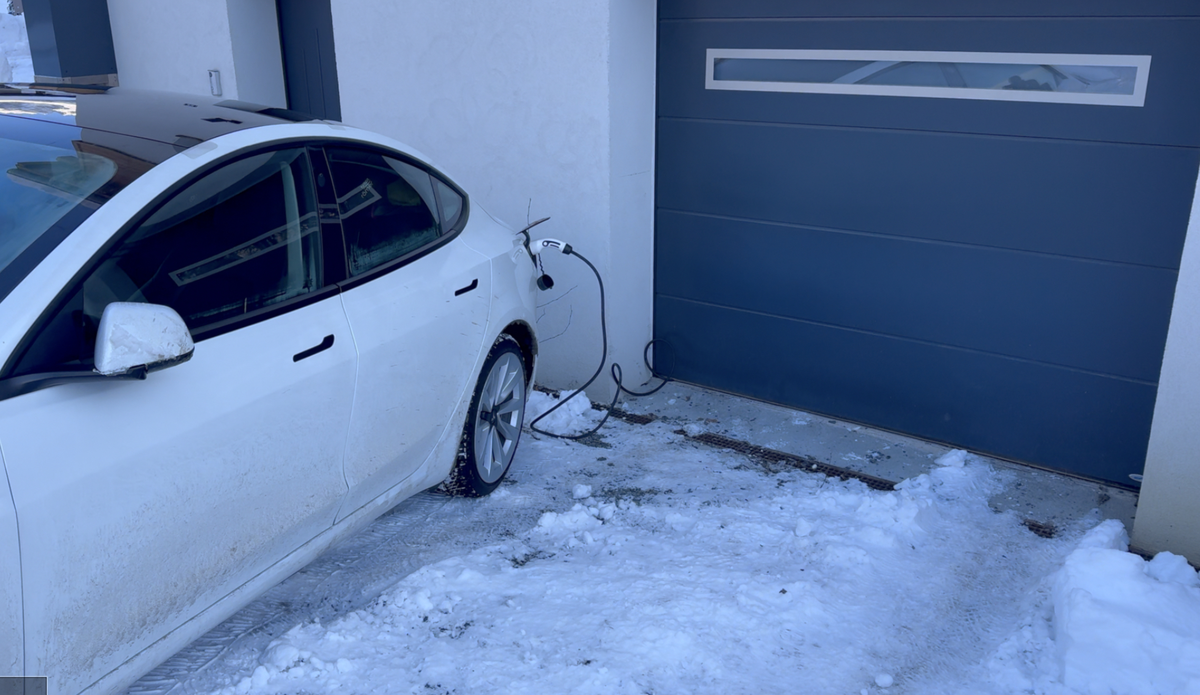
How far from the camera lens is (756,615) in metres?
3.62

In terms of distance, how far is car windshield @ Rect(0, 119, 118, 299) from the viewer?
253 centimetres

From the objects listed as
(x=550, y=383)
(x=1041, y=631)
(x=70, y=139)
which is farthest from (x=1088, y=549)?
(x=70, y=139)

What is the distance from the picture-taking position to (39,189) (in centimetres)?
275

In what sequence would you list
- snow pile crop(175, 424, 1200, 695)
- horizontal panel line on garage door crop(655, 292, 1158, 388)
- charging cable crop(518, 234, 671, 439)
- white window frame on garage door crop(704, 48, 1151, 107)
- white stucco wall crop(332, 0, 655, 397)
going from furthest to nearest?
white stucco wall crop(332, 0, 655, 397) → charging cable crop(518, 234, 671, 439) → horizontal panel line on garage door crop(655, 292, 1158, 388) → white window frame on garage door crop(704, 48, 1151, 107) → snow pile crop(175, 424, 1200, 695)

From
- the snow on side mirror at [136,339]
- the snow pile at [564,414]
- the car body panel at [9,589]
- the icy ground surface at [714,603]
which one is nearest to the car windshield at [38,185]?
the snow on side mirror at [136,339]

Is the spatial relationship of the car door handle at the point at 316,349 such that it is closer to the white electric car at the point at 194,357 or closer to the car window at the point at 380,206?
the white electric car at the point at 194,357

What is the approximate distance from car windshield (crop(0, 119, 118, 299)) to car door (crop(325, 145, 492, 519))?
90 centimetres

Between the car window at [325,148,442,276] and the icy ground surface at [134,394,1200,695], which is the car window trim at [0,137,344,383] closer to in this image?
the car window at [325,148,442,276]

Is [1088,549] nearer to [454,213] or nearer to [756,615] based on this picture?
[756,615]

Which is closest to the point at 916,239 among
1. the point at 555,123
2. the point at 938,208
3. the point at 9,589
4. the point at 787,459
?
the point at 938,208

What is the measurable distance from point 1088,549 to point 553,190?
11.3 ft

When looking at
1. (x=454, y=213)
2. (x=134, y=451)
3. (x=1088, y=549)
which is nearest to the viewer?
(x=134, y=451)

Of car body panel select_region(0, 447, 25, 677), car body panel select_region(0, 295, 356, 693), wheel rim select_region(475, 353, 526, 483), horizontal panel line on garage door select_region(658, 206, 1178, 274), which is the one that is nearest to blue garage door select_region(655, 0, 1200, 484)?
horizontal panel line on garage door select_region(658, 206, 1178, 274)

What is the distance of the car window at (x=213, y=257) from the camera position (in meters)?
2.51
